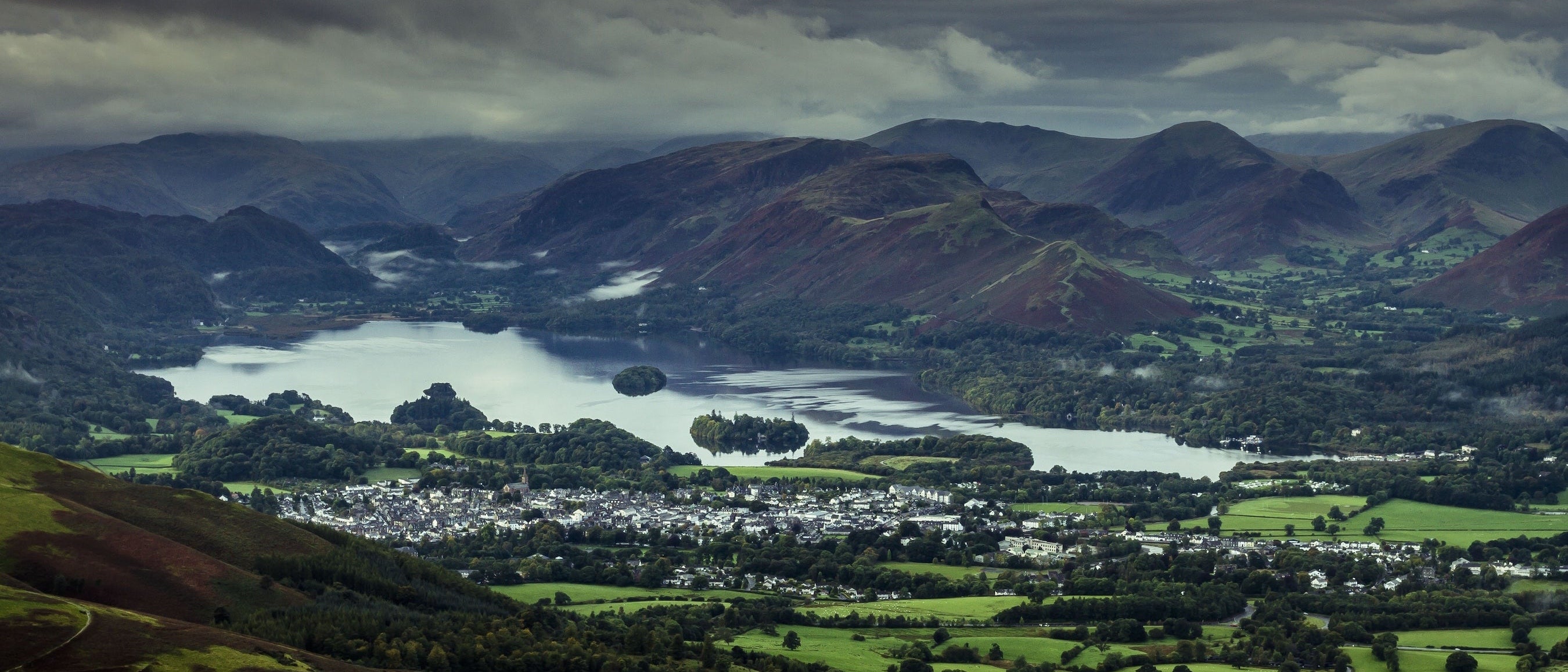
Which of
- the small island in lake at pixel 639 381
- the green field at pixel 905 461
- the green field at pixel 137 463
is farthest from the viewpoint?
the small island in lake at pixel 639 381

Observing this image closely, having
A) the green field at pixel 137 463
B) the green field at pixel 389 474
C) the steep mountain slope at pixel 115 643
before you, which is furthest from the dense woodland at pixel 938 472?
the steep mountain slope at pixel 115 643

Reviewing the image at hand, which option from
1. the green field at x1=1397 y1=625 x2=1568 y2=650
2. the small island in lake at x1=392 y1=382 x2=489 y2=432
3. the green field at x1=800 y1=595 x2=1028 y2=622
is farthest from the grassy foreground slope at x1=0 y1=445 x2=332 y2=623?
the small island in lake at x1=392 y1=382 x2=489 y2=432

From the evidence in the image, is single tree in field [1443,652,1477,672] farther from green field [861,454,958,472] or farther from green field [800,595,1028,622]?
green field [861,454,958,472]

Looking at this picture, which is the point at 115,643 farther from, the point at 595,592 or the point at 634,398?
the point at 634,398

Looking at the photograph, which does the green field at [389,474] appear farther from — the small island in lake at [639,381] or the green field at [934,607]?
the small island in lake at [639,381]

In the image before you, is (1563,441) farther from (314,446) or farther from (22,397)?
(22,397)

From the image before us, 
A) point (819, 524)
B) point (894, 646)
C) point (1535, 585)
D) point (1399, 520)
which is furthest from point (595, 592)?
point (1399, 520)

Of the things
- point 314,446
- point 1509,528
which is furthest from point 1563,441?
point 314,446
